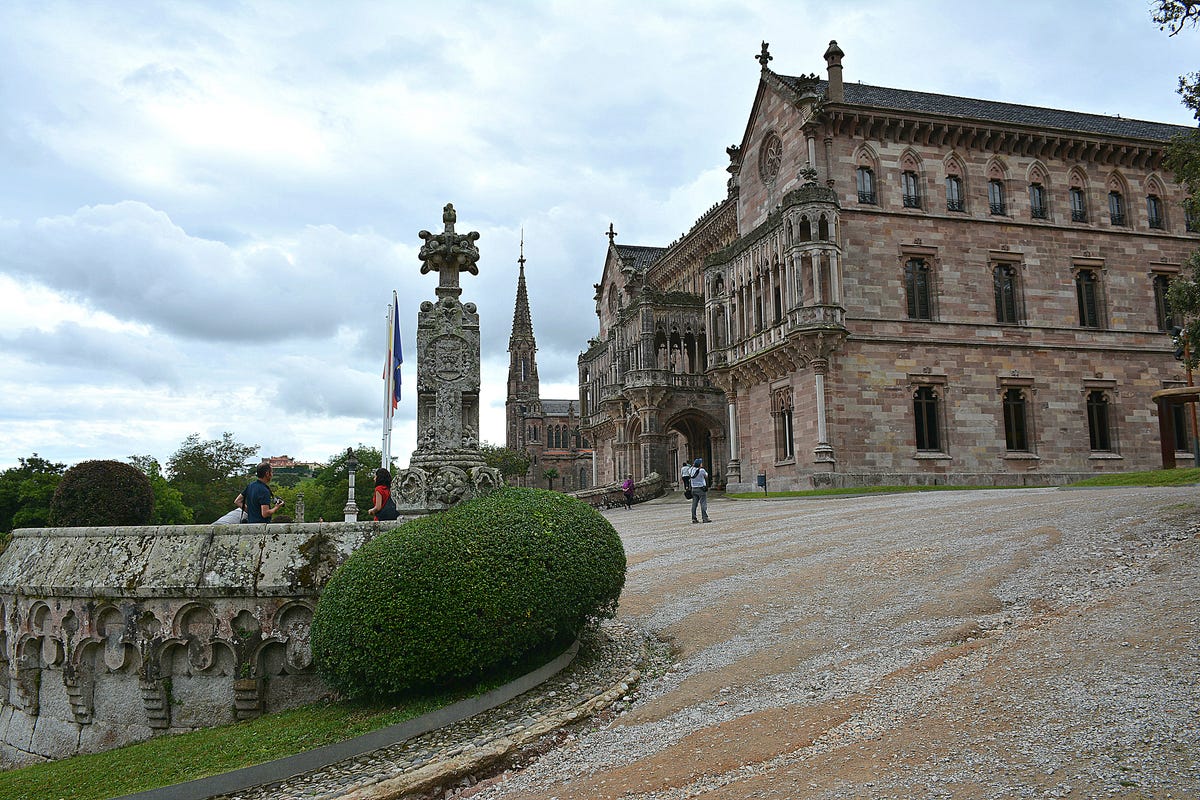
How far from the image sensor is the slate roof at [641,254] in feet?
186

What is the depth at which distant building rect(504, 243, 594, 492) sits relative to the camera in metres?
108

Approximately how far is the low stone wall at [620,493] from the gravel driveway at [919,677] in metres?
24.7

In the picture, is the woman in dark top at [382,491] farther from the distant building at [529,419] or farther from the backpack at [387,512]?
the distant building at [529,419]

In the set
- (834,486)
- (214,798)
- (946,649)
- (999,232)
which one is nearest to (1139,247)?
(999,232)

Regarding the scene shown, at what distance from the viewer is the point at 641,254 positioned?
59.9 meters

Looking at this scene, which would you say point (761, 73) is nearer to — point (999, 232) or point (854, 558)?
point (999, 232)

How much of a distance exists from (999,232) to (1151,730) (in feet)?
108

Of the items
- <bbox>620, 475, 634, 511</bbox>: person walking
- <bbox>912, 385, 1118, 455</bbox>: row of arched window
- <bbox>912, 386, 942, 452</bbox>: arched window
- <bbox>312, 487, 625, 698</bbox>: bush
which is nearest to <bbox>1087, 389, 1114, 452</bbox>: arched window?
<bbox>912, 385, 1118, 455</bbox>: row of arched window

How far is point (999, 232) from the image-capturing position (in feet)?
113

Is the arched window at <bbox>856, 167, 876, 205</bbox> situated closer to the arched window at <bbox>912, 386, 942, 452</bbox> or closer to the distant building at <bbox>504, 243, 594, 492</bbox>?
the arched window at <bbox>912, 386, 942, 452</bbox>

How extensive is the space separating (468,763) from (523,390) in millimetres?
103714

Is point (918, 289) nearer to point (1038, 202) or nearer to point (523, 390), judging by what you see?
point (1038, 202)

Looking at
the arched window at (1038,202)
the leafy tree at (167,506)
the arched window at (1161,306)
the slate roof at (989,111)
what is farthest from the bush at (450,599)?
the leafy tree at (167,506)

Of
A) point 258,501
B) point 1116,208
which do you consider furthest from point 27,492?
point 1116,208
